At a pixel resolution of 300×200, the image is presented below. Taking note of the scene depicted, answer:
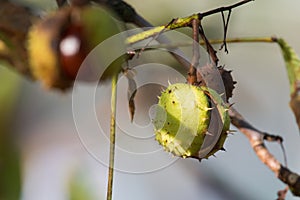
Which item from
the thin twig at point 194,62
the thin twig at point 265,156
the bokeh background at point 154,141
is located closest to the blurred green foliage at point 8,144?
the bokeh background at point 154,141

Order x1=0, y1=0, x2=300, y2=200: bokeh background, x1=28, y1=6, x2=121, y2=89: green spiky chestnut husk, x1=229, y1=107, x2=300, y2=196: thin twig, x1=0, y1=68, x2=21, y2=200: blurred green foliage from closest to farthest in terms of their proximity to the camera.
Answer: x1=28, y1=6, x2=121, y2=89: green spiky chestnut husk < x1=0, y1=68, x2=21, y2=200: blurred green foliage < x1=229, y1=107, x2=300, y2=196: thin twig < x1=0, y1=0, x2=300, y2=200: bokeh background

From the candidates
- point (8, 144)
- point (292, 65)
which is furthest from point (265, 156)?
point (8, 144)

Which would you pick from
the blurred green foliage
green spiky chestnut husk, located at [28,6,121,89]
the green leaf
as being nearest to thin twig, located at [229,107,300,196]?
the green leaf

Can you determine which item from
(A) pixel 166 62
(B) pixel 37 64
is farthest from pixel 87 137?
(B) pixel 37 64

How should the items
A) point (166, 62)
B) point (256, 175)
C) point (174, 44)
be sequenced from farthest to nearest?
point (256, 175)
point (166, 62)
point (174, 44)

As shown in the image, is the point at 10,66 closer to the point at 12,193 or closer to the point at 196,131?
the point at 12,193

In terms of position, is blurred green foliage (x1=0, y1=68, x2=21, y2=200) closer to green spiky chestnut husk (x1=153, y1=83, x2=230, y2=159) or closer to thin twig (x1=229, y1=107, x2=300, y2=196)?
green spiky chestnut husk (x1=153, y1=83, x2=230, y2=159)
